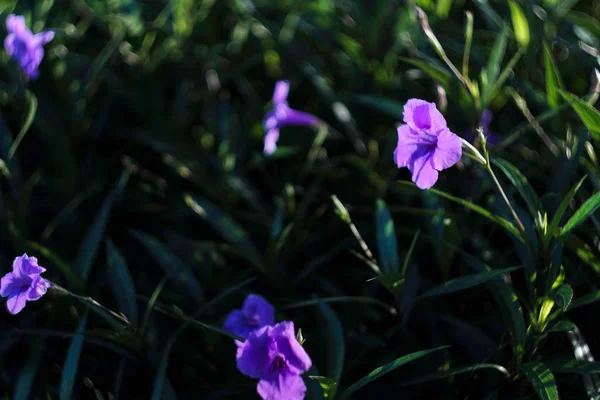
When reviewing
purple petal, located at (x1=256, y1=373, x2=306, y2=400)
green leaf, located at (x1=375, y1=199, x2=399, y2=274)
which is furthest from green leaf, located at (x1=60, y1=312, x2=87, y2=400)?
green leaf, located at (x1=375, y1=199, x2=399, y2=274)

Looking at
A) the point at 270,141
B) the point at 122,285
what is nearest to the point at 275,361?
the point at 122,285

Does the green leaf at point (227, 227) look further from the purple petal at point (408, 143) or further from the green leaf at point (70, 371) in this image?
the purple petal at point (408, 143)

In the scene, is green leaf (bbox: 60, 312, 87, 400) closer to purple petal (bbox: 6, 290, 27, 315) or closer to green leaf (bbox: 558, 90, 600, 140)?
purple petal (bbox: 6, 290, 27, 315)

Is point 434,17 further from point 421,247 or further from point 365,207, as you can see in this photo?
point 421,247

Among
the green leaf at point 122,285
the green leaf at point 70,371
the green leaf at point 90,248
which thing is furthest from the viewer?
the green leaf at point 90,248

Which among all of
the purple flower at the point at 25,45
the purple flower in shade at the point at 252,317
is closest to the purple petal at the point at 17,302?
the purple flower in shade at the point at 252,317

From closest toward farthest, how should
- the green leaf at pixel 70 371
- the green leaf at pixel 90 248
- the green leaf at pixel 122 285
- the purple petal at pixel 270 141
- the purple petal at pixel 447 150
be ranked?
the purple petal at pixel 447 150
the green leaf at pixel 70 371
the green leaf at pixel 122 285
the green leaf at pixel 90 248
the purple petal at pixel 270 141

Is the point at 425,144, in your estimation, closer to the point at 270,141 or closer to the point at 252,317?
the point at 252,317

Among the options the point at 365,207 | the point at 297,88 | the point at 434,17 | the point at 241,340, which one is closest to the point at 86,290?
the point at 241,340
